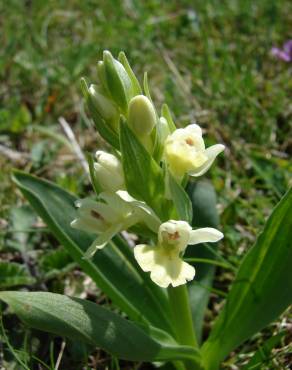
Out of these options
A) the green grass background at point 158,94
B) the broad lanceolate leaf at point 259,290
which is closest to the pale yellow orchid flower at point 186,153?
the broad lanceolate leaf at point 259,290

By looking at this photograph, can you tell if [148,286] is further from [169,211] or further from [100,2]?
[100,2]

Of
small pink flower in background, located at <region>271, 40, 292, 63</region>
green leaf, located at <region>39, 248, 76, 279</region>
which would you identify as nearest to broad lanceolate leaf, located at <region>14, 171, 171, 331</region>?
green leaf, located at <region>39, 248, 76, 279</region>

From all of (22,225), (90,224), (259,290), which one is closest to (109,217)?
(90,224)

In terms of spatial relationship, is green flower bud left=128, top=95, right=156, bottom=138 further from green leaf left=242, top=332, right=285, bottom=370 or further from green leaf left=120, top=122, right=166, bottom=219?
green leaf left=242, top=332, right=285, bottom=370

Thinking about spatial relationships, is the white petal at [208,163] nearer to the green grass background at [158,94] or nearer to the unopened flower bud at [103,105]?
the unopened flower bud at [103,105]

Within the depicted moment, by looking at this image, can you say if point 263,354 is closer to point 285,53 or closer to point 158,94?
point 158,94
